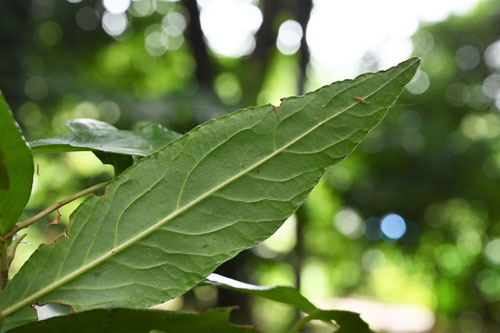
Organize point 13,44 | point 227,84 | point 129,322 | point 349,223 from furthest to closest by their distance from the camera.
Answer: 1. point 227,84
2. point 349,223
3. point 13,44
4. point 129,322

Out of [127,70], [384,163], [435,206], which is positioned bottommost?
[435,206]

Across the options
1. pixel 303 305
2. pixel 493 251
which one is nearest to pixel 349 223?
pixel 493 251

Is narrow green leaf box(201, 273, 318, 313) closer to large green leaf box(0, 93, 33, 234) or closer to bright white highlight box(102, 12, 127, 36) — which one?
large green leaf box(0, 93, 33, 234)

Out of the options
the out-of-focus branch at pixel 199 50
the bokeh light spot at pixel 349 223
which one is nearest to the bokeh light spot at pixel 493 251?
the bokeh light spot at pixel 349 223

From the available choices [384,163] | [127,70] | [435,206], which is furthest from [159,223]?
[127,70]

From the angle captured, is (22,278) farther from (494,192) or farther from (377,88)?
(494,192)

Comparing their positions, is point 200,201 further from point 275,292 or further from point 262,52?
point 262,52
